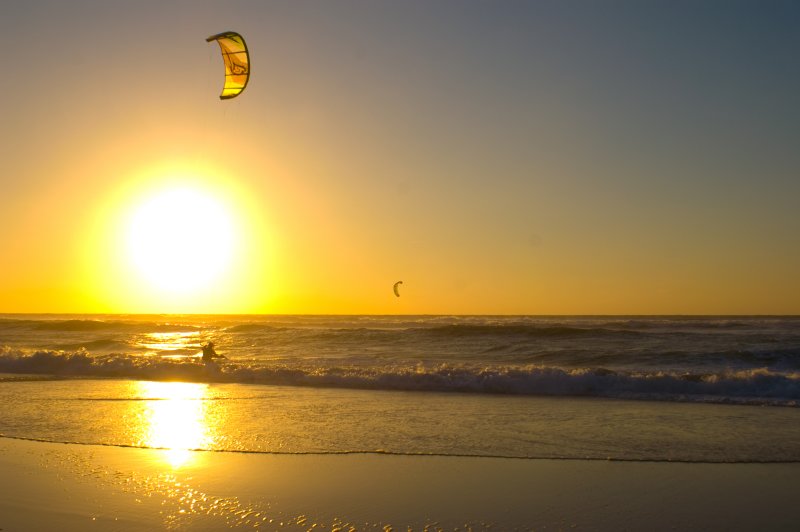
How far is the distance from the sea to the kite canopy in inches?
255

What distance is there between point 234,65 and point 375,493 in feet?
39.2

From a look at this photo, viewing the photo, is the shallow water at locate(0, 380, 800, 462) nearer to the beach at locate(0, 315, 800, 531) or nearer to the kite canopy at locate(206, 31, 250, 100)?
the beach at locate(0, 315, 800, 531)

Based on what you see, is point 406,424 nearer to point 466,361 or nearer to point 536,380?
point 536,380

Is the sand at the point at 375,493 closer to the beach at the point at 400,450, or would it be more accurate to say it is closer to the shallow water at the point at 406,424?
the beach at the point at 400,450

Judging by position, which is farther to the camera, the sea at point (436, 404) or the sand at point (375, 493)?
the sea at point (436, 404)

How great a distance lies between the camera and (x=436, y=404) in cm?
1214

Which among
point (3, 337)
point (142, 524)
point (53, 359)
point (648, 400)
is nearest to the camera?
point (142, 524)

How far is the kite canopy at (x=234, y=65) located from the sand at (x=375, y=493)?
9373mm

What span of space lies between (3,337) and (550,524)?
38469mm

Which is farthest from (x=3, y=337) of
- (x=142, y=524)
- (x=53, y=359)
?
(x=142, y=524)

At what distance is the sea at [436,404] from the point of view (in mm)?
8430

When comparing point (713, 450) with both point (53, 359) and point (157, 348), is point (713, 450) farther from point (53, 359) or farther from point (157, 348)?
point (157, 348)

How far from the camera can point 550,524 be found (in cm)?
545

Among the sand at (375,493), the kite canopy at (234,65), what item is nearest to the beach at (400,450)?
the sand at (375,493)
